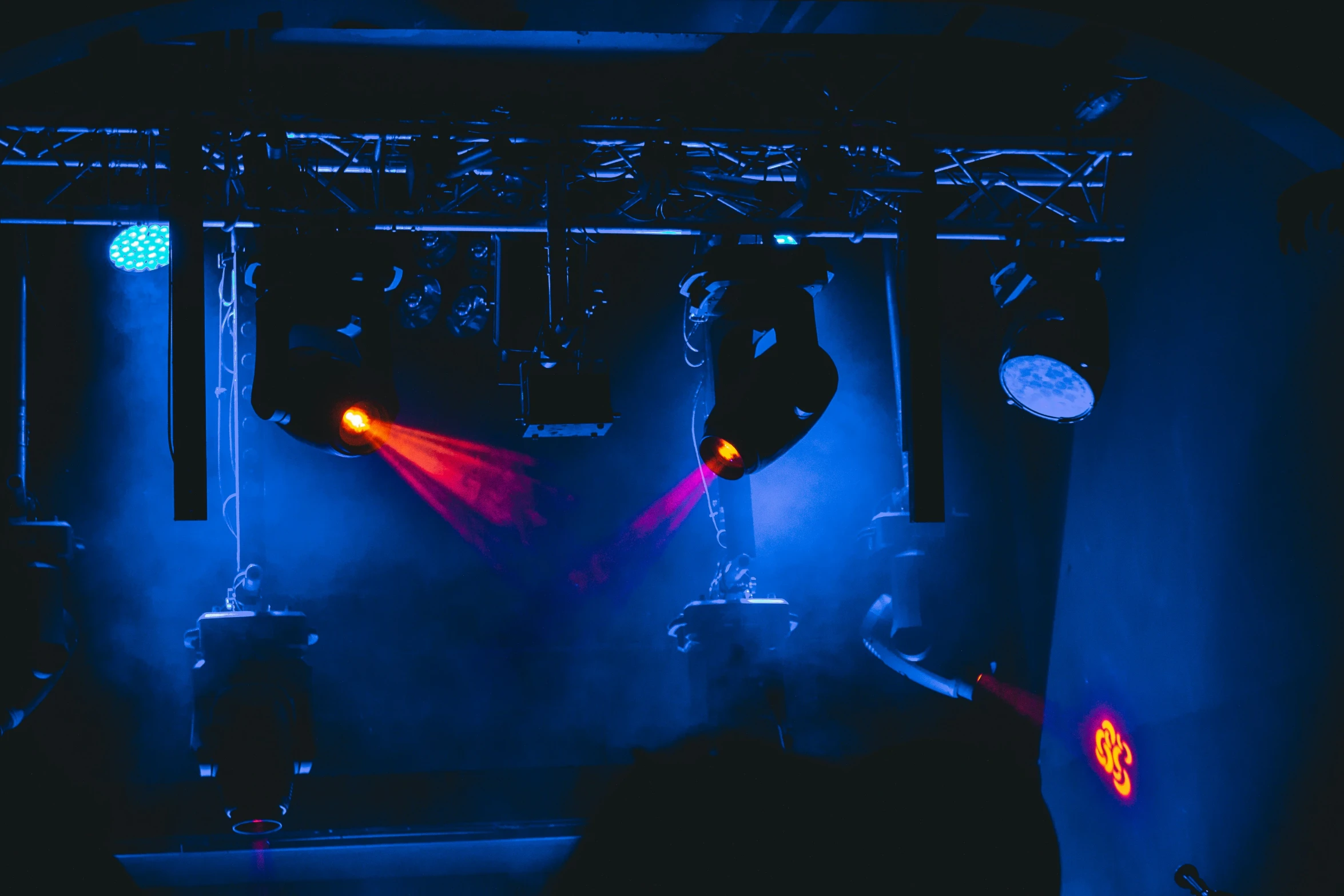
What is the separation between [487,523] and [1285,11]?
13.5 feet

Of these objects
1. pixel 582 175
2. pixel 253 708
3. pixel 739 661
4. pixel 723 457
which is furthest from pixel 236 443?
pixel 723 457

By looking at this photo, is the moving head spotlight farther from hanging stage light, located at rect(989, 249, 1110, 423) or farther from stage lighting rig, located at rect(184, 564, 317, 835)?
hanging stage light, located at rect(989, 249, 1110, 423)

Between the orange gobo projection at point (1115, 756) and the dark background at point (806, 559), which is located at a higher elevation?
the dark background at point (806, 559)

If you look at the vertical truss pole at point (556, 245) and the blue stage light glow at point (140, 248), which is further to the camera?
the blue stage light glow at point (140, 248)

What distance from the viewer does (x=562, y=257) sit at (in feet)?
10.8

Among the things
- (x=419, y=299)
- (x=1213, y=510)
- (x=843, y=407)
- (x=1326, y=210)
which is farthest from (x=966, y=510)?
(x=419, y=299)

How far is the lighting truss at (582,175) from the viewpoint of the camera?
3.41 meters

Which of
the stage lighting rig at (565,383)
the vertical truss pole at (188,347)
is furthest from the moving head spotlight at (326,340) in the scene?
the stage lighting rig at (565,383)

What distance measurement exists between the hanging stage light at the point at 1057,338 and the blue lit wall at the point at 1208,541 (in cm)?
68

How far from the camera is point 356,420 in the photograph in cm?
312

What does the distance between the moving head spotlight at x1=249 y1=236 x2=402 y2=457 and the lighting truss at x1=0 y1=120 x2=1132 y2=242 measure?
265mm

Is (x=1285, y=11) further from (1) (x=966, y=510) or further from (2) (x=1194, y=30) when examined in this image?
(1) (x=966, y=510)

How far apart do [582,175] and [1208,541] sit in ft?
9.42

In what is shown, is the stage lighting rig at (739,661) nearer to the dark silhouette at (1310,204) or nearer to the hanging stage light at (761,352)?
the hanging stage light at (761,352)
